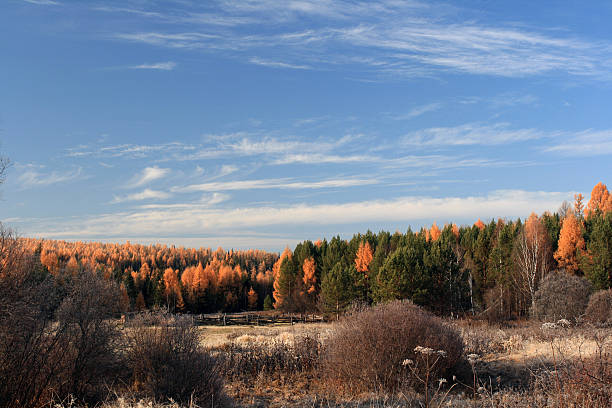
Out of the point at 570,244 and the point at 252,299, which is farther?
the point at 252,299

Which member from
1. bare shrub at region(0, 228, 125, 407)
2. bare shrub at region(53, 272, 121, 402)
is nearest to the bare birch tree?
bare shrub at region(53, 272, 121, 402)

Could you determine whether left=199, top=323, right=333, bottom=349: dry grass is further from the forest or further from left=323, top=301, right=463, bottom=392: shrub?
the forest

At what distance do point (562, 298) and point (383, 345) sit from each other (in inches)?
1105

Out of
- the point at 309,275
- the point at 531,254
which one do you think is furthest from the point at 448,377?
the point at 309,275

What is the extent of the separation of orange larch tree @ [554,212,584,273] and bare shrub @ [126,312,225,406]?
50.3 meters

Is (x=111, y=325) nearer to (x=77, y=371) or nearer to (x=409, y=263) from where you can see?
(x=77, y=371)

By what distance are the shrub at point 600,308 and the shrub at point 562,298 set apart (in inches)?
86.3

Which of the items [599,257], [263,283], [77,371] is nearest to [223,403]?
[77,371]

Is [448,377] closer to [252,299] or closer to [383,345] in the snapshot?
[383,345]

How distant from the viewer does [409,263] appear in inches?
1807

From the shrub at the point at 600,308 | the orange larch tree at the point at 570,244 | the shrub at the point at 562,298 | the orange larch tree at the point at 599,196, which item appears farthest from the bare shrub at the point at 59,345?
the orange larch tree at the point at 599,196

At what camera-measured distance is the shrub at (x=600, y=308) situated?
30141 mm

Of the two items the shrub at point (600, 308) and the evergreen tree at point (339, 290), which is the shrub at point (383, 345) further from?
the evergreen tree at point (339, 290)

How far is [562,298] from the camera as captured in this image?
112 feet
